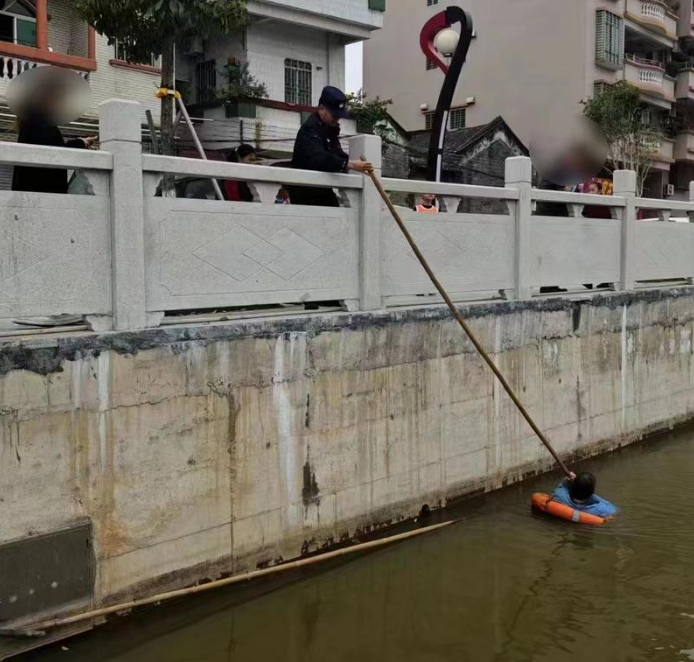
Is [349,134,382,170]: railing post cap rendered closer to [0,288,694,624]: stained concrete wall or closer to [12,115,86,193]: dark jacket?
[0,288,694,624]: stained concrete wall

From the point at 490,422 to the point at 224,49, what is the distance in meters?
13.6

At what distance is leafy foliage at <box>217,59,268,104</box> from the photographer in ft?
54.2

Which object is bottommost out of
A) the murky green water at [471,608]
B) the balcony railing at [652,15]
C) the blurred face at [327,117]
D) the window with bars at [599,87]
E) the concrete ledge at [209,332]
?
the murky green water at [471,608]

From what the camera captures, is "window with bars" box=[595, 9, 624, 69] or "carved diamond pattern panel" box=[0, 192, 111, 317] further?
"window with bars" box=[595, 9, 624, 69]

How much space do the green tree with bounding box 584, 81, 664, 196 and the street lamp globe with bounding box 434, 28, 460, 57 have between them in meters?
10.6

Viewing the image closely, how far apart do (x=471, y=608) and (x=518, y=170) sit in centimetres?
390

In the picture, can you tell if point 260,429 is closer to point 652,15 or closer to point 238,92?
point 238,92

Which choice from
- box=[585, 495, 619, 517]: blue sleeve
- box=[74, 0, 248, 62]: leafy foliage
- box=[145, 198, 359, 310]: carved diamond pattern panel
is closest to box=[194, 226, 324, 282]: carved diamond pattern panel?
box=[145, 198, 359, 310]: carved diamond pattern panel

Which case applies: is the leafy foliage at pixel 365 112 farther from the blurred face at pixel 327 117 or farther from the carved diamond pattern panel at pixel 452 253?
the blurred face at pixel 327 117

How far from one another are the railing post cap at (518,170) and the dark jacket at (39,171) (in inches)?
153

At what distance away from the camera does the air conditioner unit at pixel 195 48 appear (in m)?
17.6

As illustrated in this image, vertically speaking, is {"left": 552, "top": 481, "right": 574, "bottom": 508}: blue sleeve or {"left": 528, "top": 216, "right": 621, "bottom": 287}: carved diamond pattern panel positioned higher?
{"left": 528, "top": 216, "right": 621, "bottom": 287}: carved diamond pattern panel

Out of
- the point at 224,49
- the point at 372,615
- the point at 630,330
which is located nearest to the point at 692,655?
the point at 372,615

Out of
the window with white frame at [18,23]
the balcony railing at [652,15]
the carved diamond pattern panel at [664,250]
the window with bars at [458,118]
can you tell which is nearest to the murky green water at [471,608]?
the carved diamond pattern panel at [664,250]
